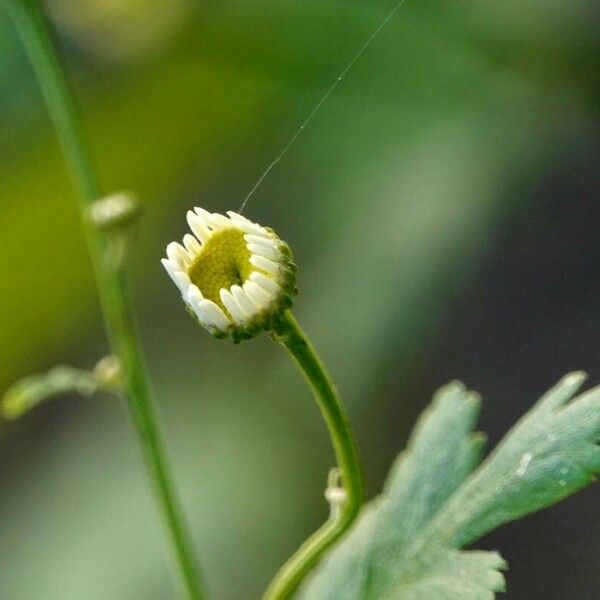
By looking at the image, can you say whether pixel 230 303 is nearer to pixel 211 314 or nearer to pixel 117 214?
pixel 211 314

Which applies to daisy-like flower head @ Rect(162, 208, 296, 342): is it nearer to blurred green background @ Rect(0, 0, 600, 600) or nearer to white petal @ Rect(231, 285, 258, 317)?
A: white petal @ Rect(231, 285, 258, 317)

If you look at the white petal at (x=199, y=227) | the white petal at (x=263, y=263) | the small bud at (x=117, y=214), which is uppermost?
the small bud at (x=117, y=214)

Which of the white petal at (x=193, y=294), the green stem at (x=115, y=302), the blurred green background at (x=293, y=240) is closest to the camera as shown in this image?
the white petal at (x=193, y=294)

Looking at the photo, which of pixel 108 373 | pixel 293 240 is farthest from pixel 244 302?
pixel 293 240

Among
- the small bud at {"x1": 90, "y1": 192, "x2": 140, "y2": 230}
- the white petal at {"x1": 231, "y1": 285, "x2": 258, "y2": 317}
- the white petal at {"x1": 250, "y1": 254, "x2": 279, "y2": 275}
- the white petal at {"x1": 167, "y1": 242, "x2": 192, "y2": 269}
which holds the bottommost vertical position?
the white petal at {"x1": 231, "y1": 285, "x2": 258, "y2": 317}

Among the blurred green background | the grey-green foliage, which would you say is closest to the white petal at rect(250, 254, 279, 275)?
the grey-green foliage

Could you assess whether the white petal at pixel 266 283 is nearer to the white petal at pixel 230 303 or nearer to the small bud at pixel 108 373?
the white petal at pixel 230 303

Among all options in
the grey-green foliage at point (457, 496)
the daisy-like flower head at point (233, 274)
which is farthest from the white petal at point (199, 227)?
the grey-green foliage at point (457, 496)
